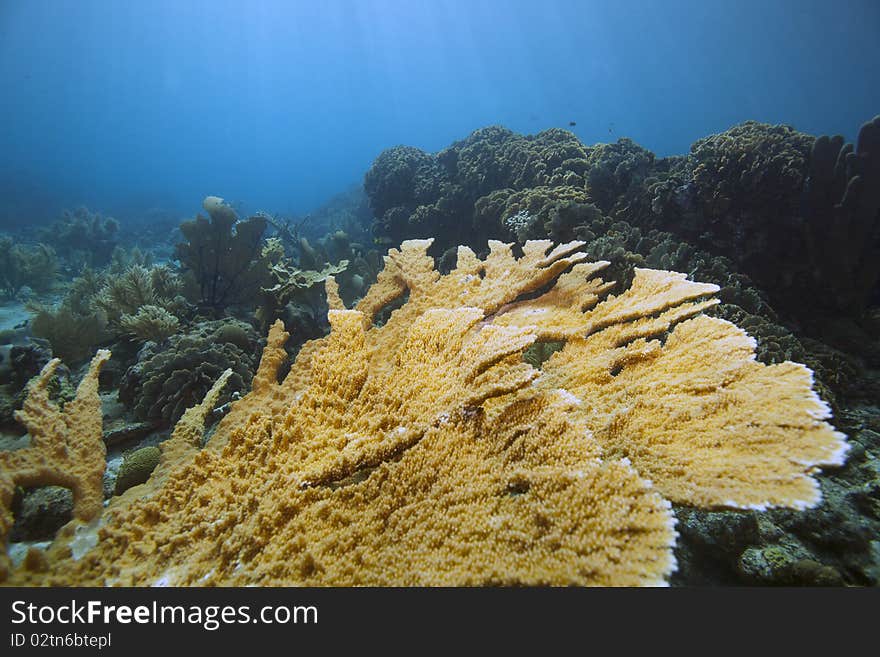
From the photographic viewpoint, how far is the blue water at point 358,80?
6781cm

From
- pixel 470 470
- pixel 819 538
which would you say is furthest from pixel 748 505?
pixel 819 538

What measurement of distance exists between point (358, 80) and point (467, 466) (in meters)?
144

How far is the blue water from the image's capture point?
67812 mm

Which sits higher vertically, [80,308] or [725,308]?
[80,308]

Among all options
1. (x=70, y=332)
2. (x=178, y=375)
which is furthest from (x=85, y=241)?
(x=178, y=375)

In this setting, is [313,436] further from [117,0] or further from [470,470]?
[117,0]

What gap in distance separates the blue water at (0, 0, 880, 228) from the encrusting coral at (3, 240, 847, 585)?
47.7 meters

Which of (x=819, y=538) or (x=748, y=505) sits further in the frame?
(x=819, y=538)

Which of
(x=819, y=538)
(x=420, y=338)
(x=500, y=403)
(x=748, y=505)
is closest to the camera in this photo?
(x=748, y=505)

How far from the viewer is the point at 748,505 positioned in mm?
1328

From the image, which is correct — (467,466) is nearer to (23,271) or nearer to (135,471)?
(135,471)

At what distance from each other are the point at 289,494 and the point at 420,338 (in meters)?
1.02

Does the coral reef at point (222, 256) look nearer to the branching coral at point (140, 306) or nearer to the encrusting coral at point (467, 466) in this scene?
the branching coral at point (140, 306)

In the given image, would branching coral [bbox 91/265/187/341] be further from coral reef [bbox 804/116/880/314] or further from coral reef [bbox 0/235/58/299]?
coral reef [bbox 804/116/880/314]
